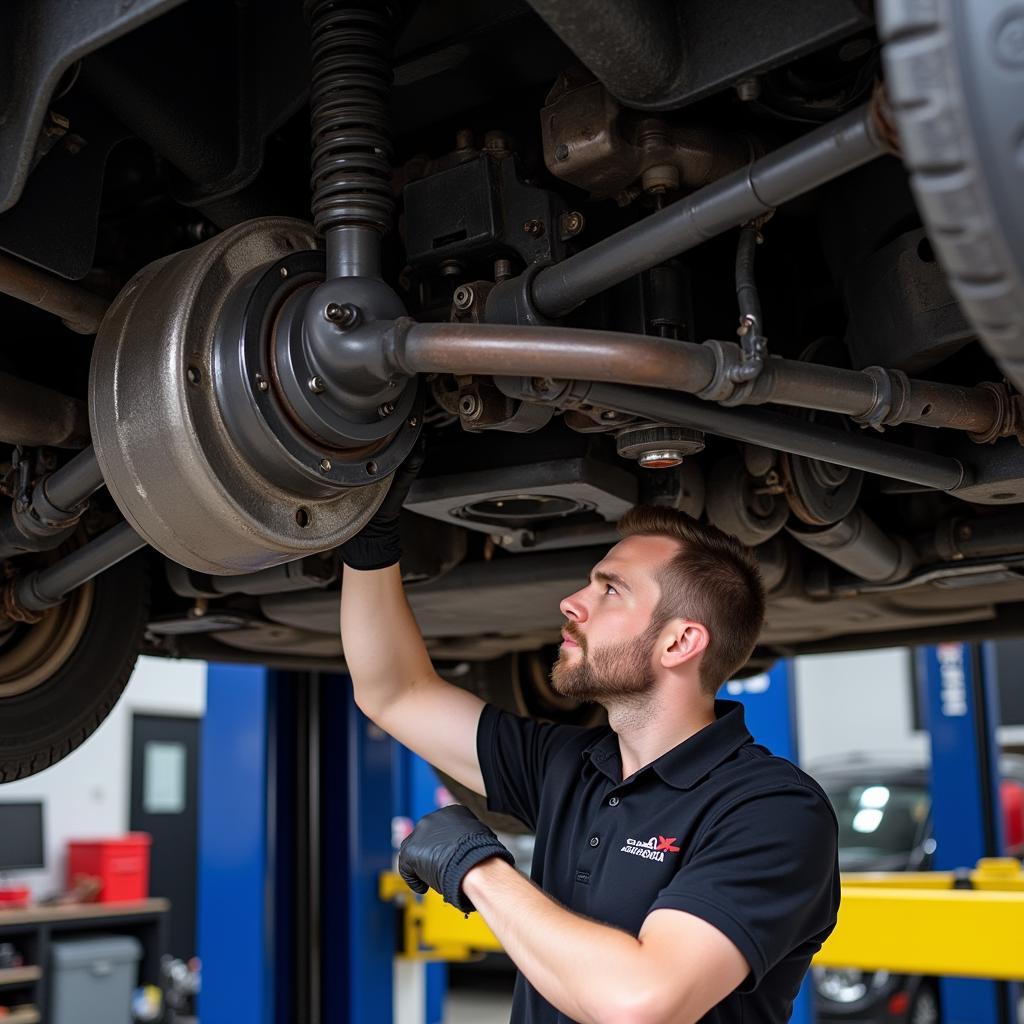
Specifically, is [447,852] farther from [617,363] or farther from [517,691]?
[517,691]

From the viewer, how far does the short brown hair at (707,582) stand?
1.48 m

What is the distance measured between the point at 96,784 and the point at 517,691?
16.5ft

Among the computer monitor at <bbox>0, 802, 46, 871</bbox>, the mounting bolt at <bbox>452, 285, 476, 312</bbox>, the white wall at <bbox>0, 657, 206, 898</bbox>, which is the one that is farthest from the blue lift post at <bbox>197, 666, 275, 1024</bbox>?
the computer monitor at <bbox>0, 802, 46, 871</bbox>

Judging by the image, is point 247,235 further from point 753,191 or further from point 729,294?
point 729,294

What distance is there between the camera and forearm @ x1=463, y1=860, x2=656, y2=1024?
1.07 meters

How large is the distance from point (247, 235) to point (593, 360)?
374mm

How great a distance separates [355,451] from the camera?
1118 millimetres

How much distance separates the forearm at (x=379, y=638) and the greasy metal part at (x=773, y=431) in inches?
21.0

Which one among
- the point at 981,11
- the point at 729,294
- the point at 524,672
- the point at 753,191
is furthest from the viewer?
the point at 524,672

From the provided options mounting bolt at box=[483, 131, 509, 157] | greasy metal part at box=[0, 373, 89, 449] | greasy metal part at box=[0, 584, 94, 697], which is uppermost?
mounting bolt at box=[483, 131, 509, 157]

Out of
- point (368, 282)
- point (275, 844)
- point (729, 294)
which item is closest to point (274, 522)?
point (368, 282)

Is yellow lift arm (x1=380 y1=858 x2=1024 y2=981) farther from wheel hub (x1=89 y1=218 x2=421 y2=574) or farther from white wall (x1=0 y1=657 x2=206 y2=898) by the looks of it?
white wall (x1=0 y1=657 x2=206 y2=898)

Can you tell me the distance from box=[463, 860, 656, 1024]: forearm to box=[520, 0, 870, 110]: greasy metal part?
746 millimetres

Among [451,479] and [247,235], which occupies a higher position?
[247,235]
